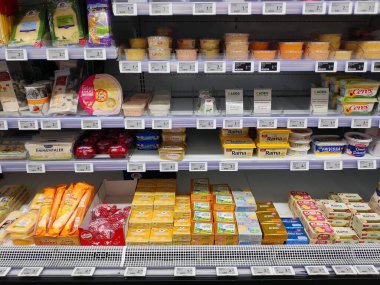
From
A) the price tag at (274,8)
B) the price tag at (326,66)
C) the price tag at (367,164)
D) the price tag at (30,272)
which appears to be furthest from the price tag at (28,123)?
the price tag at (367,164)

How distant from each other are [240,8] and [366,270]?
1587 mm

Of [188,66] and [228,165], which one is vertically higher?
[188,66]

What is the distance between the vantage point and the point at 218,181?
110 inches

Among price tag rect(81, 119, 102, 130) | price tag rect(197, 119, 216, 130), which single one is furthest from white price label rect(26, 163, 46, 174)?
price tag rect(197, 119, 216, 130)

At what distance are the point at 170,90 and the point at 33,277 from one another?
165cm

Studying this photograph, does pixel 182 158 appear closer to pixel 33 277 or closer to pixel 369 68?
pixel 33 277

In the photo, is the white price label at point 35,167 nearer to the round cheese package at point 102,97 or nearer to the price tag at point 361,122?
the round cheese package at point 102,97

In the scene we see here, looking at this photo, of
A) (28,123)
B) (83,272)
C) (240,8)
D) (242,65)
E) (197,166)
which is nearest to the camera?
(83,272)

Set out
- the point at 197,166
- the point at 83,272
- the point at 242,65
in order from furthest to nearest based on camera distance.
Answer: the point at 197,166 → the point at 242,65 → the point at 83,272

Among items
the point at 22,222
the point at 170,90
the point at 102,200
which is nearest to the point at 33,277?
the point at 22,222

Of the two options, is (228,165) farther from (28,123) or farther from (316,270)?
(28,123)

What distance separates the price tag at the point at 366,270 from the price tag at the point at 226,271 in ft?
2.14

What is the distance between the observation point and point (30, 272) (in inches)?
69.7

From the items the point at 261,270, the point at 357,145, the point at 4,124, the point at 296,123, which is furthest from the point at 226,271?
the point at 4,124
